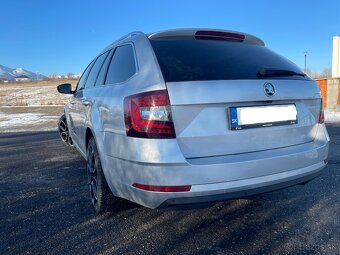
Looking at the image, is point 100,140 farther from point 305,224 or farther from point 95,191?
point 305,224

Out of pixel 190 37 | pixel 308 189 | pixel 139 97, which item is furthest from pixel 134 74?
pixel 308 189

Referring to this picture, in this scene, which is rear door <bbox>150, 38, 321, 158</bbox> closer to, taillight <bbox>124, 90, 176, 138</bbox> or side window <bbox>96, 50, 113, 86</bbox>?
taillight <bbox>124, 90, 176, 138</bbox>

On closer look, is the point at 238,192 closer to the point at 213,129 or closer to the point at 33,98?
the point at 213,129

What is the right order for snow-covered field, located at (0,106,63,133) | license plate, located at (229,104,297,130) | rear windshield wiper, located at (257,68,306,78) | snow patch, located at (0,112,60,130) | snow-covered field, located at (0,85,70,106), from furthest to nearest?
snow-covered field, located at (0,85,70,106) < snow patch, located at (0,112,60,130) < snow-covered field, located at (0,106,63,133) < rear windshield wiper, located at (257,68,306,78) < license plate, located at (229,104,297,130)

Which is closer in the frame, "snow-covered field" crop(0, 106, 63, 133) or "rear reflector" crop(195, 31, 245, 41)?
"rear reflector" crop(195, 31, 245, 41)

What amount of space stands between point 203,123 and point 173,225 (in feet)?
3.75

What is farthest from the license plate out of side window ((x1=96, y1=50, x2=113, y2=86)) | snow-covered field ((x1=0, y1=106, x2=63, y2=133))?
snow-covered field ((x1=0, y1=106, x2=63, y2=133))

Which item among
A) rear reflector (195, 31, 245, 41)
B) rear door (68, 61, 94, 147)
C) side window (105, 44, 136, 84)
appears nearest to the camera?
side window (105, 44, 136, 84)

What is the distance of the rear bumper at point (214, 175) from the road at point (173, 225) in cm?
35

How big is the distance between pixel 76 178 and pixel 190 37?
272 centimetres

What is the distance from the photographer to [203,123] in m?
1.98

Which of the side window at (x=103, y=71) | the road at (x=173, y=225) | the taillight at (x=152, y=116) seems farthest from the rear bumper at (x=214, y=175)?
the side window at (x=103, y=71)

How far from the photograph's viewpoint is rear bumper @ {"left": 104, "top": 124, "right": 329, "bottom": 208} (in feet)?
6.34

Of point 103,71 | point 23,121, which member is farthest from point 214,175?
point 23,121
